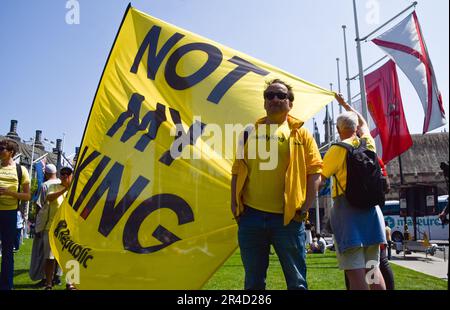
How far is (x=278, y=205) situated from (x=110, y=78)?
110 inches

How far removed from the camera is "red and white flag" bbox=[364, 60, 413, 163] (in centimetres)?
1153

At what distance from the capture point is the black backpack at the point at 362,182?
3.22 meters

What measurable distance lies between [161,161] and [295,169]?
1571mm

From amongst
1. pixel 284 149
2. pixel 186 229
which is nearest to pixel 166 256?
pixel 186 229

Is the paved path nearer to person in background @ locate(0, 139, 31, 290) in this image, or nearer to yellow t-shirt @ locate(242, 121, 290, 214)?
yellow t-shirt @ locate(242, 121, 290, 214)

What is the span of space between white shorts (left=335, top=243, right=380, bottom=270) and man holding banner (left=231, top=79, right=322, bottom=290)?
458mm

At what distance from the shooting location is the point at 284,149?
3.16 m

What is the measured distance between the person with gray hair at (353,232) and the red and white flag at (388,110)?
8.34 m

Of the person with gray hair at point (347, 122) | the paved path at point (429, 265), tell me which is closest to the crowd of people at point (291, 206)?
the person with gray hair at point (347, 122)

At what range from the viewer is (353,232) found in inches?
126
